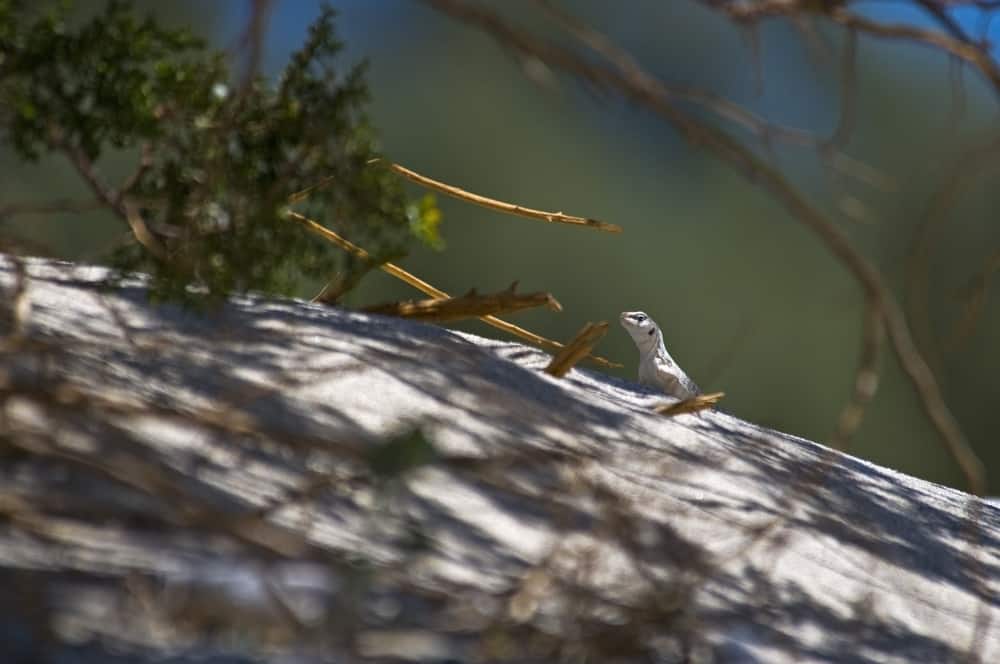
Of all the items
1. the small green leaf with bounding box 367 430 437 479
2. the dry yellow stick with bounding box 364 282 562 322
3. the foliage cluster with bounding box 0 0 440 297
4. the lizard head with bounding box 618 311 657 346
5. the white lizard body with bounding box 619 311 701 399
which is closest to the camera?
the small green leaf with bounding box 367 430 437 479

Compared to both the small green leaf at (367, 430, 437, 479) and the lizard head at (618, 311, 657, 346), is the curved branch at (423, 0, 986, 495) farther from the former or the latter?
the lizard head at (618, 311, 657, 346)

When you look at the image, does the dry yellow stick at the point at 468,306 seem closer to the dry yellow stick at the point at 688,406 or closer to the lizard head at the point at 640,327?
the dry yellow stick at the point at 688,406

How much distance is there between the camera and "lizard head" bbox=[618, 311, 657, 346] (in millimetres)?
3707

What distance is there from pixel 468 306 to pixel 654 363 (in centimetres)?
109

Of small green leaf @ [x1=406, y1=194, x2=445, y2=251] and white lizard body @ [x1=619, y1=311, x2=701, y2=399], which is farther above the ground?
small green leaf @ [x1=406, y1=194, x2=445, y2=251]

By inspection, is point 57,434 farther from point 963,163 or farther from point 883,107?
point 883,107

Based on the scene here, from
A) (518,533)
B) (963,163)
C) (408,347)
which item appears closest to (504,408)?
(408,347)

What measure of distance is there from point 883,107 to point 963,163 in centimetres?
1134

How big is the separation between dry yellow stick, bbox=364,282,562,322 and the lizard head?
105 cm

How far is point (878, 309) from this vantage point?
3.06 feet

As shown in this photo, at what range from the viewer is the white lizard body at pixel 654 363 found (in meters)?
3.58

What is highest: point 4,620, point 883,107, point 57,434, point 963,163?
point 883,107

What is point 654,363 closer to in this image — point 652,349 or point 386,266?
point 652,349

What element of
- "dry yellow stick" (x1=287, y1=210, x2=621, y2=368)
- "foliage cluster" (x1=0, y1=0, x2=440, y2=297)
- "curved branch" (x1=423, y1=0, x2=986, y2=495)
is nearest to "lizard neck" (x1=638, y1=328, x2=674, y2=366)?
"dry yellow stick" (x1=287, y1=210, x2=621, y2=368)
